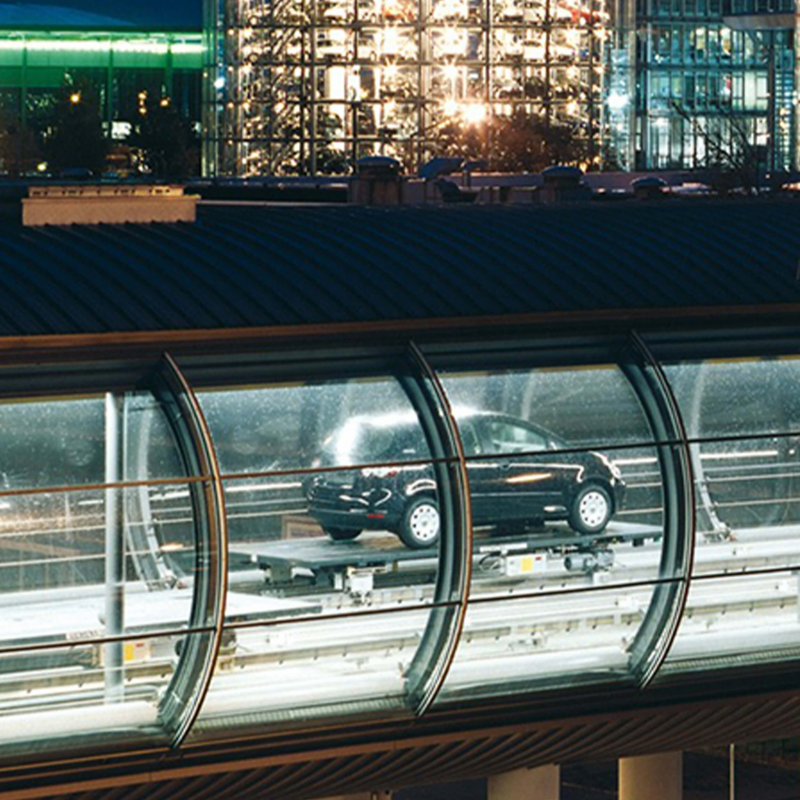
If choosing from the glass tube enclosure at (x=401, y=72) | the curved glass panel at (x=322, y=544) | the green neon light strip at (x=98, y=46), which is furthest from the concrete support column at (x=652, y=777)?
the green neon light strip at (x=98, y=46)

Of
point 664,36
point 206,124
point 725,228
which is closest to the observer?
point 725,228

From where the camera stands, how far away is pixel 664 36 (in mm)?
137000

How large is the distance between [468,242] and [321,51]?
9821cm

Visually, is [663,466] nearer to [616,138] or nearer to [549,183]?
[549,183]

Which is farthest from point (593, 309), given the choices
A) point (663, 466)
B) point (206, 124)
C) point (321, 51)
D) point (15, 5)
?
point (15, 5)

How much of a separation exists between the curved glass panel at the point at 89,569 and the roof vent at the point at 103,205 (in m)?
4.80

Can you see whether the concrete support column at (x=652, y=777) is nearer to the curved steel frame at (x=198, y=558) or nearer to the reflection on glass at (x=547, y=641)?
the reflection on glass at (x=547, y=641)

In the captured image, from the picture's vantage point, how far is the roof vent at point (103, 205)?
22391 millimetres

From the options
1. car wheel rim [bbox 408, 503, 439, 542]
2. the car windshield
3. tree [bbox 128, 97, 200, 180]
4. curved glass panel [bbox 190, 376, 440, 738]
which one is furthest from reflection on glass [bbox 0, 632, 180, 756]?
tree [bbox 128, 97, 200, 180]

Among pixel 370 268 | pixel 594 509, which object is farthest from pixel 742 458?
pixel 370 268

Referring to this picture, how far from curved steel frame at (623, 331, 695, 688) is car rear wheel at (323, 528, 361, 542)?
8.54 feet

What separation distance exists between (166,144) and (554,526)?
106m

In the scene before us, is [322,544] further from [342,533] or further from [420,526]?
[420,526]

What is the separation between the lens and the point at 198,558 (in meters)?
17.8
